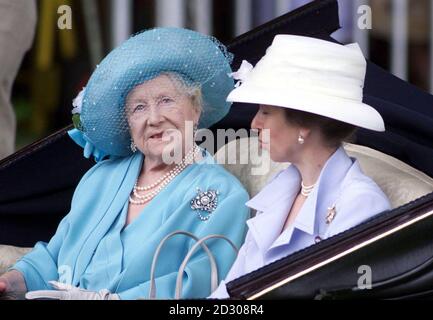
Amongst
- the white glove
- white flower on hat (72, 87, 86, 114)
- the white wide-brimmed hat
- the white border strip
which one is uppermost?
the white border strip

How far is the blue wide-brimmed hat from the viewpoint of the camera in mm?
3986

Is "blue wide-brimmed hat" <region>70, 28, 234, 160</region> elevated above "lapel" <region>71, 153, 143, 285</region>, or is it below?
above

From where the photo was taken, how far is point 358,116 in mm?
3637

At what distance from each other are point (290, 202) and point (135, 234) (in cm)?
46

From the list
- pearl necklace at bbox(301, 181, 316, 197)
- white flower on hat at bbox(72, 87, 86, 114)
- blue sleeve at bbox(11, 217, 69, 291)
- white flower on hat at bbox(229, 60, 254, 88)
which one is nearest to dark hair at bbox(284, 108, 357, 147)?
pearl necklace at bbox(301, 181, 316, 197)

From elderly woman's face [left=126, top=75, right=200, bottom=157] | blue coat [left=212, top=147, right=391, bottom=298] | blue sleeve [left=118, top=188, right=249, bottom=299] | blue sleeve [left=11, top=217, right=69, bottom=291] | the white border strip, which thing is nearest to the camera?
blue coat [left=212, top=147, right=391, bottom=298]

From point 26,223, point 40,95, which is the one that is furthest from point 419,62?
point 26,223

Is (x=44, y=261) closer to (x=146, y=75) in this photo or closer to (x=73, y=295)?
(x=73, y=295)

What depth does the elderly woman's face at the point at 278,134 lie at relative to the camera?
374 centimetres

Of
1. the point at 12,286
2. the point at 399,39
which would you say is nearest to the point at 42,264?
the point at 12,286

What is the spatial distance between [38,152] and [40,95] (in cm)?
288

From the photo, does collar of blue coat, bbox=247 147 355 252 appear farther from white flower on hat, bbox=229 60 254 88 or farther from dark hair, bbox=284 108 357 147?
white flower on hat, bbox=229 60 254 88
